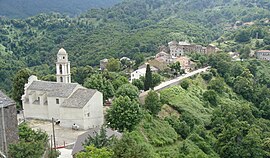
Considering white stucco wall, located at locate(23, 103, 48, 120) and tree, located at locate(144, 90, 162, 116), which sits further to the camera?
tree, located at locate(144, 90, 162, 116)

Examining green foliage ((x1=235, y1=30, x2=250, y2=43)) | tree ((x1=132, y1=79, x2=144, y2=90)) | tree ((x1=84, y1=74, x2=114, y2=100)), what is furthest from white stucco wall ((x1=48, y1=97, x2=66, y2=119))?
green foliage ((x1=235, y1=30, x2=250, y2=43))

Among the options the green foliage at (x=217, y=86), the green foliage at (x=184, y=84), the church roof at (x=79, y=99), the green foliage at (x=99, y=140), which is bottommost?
the green foliage at (x=217, y=86)

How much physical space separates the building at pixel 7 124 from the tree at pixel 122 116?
11834mm

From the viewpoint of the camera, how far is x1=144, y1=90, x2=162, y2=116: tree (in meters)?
45.0

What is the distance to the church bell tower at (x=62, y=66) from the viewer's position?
145 feet

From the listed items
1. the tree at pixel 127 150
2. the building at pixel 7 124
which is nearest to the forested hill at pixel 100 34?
the building at pixel 7 124

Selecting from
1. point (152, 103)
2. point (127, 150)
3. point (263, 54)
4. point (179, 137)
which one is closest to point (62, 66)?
point (152, 103)

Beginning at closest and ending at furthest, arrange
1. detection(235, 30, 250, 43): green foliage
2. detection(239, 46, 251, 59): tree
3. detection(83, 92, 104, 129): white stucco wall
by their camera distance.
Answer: detection(83, 92, 104, 129): white stucco wall → detection(239, 46, 251, 59): tree → detection(235, 30, 250, 43): green foliage

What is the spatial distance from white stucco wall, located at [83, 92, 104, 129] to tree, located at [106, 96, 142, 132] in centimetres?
223

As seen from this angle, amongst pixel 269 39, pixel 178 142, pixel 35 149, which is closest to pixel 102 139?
pixel 35 149

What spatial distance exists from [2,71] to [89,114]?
6890cm

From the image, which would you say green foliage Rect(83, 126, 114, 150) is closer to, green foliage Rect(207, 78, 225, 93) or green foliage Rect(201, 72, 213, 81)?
green foliage Rect(207, 78, 225, 93)

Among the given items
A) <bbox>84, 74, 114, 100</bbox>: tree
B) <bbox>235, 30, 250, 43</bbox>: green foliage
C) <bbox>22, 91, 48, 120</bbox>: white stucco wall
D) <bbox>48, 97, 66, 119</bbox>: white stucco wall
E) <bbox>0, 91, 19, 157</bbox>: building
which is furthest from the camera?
<bbox>235, 30, 250, 43</bbox>: green foliage

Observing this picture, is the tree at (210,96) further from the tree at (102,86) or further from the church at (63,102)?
the church at (63,102)
